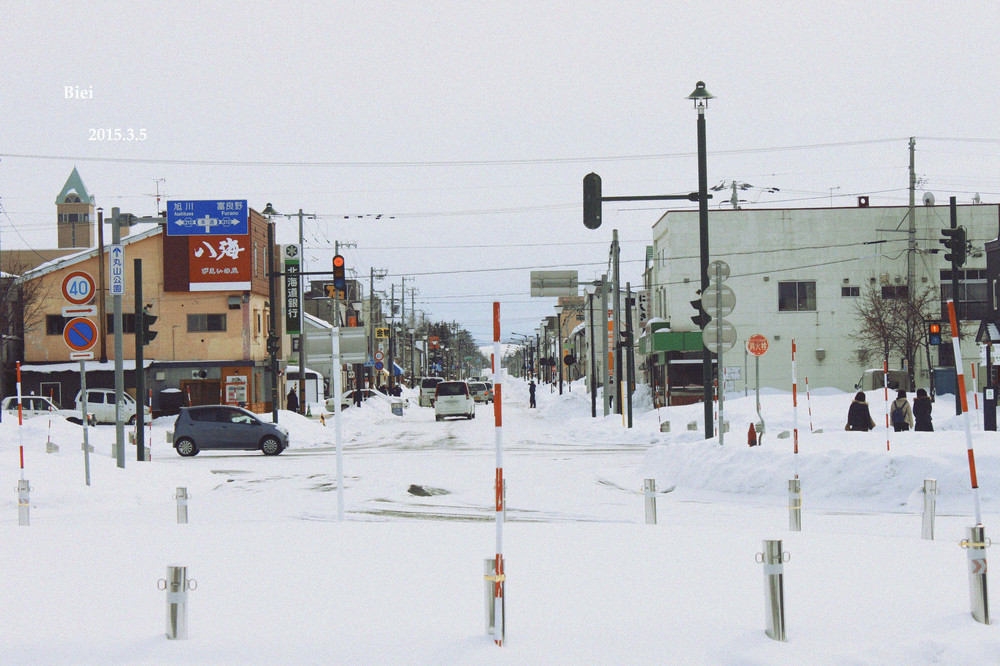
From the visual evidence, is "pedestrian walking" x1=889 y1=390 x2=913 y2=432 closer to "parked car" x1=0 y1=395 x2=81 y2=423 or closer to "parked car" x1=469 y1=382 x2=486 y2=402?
"parked car" x1=0 y1=395 x2=81 y2=423

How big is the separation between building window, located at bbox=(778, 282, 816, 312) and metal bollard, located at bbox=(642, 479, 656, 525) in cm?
4209

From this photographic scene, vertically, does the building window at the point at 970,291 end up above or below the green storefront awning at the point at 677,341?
above

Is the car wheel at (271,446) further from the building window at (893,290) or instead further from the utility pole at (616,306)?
the building window at (893,290)

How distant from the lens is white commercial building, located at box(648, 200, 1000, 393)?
5106cm

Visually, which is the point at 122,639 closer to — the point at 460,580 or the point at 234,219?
the point at 460,580

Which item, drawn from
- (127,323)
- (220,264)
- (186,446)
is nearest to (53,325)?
(127,323)

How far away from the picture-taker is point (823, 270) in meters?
51.8

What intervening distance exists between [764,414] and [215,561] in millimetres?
27311

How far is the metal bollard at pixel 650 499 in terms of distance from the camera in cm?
1180

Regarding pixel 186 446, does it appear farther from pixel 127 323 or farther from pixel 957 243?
pixel 127 323

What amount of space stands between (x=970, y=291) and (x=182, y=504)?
47756mm

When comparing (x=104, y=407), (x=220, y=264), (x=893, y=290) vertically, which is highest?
(x=220, y=264)

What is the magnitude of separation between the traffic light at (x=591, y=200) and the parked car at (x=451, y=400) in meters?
31.7

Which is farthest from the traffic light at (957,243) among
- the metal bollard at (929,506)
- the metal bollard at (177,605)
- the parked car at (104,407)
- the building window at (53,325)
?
the building window at (53,325)
